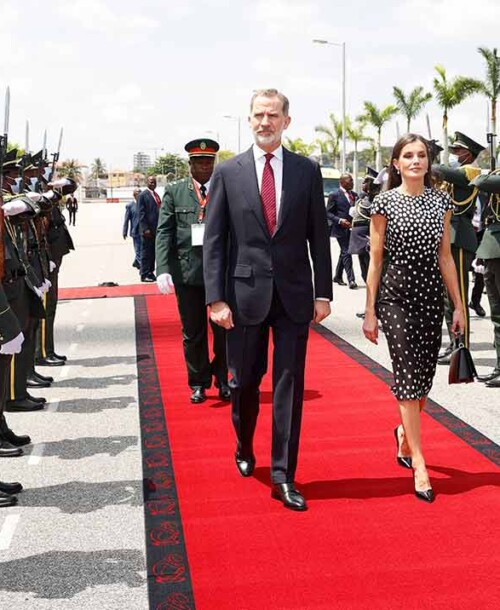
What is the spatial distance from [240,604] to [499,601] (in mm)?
989

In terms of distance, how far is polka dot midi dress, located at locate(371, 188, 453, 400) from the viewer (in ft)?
15.8

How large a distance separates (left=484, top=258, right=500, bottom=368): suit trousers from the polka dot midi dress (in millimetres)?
2656

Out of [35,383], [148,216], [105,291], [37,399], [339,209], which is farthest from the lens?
[148,216]

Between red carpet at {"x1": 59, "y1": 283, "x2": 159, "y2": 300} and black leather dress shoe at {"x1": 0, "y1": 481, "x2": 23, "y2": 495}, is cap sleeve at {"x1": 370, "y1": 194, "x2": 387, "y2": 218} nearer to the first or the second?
black leather dress shoe at {"x1": 0, "y1": 481, "x2": 23, "y2": 495}

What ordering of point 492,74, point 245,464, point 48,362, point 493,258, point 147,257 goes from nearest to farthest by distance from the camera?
1. point 245,464
2. point 493,258
3. point 48,362
4. point 147,257
5. point 492,74

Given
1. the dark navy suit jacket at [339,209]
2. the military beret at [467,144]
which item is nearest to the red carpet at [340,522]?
the military beret at [467,144]

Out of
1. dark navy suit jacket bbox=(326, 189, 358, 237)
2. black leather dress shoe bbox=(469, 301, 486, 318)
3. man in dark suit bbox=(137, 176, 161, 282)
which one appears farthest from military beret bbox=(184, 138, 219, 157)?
man in dark suit bbox=(137, 176, 161, 282)

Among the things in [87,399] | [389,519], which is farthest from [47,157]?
[389,519]

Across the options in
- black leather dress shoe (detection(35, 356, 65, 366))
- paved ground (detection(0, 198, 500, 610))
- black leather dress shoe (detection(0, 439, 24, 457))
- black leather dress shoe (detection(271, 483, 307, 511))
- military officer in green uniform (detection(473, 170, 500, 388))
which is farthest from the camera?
black leather dress shoe (detection(35, 356, 65, 366))

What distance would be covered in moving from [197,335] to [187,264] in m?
0.58

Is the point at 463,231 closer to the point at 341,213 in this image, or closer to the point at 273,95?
the point at 273,95

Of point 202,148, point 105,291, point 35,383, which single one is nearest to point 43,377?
point 35,383

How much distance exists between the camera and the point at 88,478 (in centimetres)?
525

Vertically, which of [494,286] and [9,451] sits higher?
[494,286]
